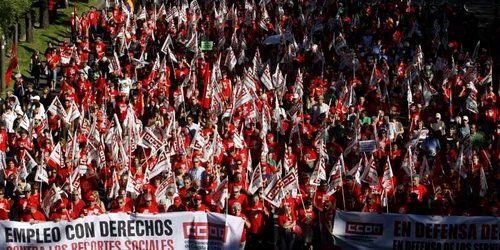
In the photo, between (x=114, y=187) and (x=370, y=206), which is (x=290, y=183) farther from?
(x=114, y=187)

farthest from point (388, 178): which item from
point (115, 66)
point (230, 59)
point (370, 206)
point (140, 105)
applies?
point (230, 59)

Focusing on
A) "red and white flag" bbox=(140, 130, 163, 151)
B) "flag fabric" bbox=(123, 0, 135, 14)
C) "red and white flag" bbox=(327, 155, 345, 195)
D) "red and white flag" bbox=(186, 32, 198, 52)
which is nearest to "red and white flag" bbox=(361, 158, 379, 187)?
"red and white flag" bbox=(327, 155, 345, 195)

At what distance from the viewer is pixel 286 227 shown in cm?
2111

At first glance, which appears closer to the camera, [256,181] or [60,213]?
[60,213]

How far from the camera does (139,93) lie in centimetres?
3000

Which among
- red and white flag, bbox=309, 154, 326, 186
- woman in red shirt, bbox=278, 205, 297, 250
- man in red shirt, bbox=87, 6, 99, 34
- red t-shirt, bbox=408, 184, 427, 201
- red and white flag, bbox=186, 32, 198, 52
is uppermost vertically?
man in red shirt, bbox=87, 6, 99, 34

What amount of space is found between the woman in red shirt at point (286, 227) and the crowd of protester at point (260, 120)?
2cm

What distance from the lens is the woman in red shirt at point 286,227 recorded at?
68.7ft

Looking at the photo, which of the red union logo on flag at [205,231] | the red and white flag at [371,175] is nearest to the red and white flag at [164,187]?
the red union logo on flag at [205,231]

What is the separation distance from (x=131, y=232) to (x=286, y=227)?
99.9 inches

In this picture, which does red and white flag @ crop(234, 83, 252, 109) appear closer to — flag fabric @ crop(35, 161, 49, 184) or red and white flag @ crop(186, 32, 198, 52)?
flag fabric @ crop(35, 161, 49, 184)

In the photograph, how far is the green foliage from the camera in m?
34.0

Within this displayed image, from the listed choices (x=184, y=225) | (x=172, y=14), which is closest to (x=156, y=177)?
(x=184, y=225)

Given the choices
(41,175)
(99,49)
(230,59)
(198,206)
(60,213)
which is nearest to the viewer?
(198,206)
